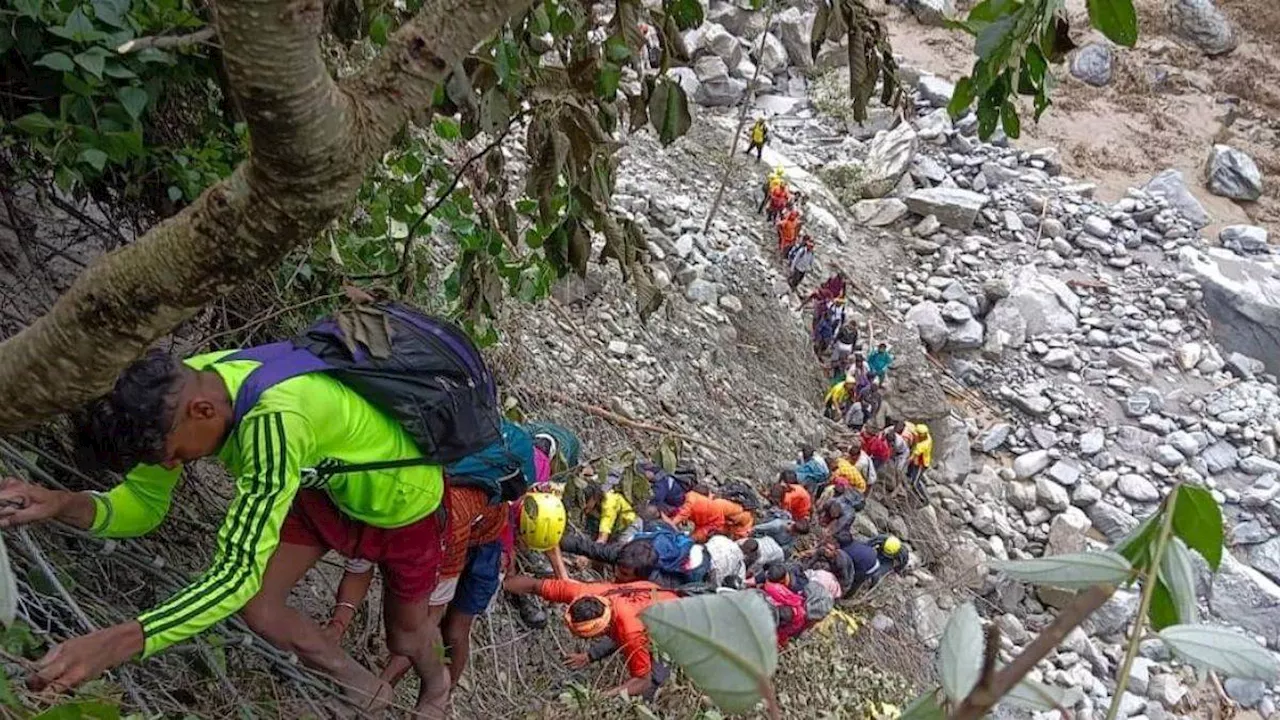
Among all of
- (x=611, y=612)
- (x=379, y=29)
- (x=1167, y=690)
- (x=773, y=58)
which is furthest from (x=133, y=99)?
(x=773, y=58)

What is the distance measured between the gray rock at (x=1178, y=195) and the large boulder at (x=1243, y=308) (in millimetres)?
814

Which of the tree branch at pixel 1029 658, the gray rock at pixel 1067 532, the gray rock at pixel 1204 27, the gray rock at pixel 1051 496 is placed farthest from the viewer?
the gray rock at pixel 1204 27

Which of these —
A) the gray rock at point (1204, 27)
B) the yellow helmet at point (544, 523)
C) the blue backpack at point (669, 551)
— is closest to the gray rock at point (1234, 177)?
the gray rock at point (1204, 27)

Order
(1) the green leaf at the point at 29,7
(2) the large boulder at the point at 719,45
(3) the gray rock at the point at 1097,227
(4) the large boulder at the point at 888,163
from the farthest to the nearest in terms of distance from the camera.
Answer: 1. (2) the large boulder at the point at 719,45
2. (3) the gray rock at the point at 1097,227
3. (4) the large boulder at the point at 888,163
4. (1) the green leaf at the point at 29,7

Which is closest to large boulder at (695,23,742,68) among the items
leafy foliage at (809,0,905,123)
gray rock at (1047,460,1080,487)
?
gray rock at (1047,460,1080,487)

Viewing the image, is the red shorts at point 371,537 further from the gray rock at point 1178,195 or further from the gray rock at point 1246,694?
the gray rock at point 1178,195

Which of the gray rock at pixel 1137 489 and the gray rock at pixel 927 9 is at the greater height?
the gray rock at pixel 927 9

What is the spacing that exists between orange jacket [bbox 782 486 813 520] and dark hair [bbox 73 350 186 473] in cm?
386

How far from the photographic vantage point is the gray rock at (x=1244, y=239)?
9.33 metres

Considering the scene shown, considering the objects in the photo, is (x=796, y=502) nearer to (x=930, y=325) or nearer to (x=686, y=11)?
(x=930, y=325)

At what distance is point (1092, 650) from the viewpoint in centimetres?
600

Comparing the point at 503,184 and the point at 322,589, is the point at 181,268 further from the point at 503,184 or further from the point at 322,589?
the point at 322,589

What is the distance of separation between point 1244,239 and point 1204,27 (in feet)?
14.1

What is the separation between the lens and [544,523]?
3.35 metres
